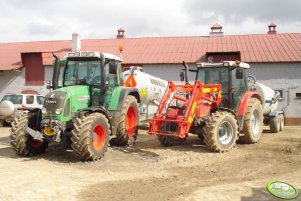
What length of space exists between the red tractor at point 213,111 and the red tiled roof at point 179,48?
36.9ft

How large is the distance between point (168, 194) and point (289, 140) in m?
8.00

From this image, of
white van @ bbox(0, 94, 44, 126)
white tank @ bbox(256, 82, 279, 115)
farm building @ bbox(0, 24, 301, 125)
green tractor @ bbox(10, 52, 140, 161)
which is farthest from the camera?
farm building @ bbox(0, 24, 301, 125)

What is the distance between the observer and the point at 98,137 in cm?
940

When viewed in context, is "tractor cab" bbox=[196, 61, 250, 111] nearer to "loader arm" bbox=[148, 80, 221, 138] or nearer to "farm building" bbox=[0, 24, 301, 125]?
"loader arm" bbox=[148, 80, 221, 138]

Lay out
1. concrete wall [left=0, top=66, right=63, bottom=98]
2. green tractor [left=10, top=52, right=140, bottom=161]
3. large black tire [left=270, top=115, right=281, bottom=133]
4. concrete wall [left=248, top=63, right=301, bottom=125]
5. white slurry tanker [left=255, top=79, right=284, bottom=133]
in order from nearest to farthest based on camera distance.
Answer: green tractor [left=10, top=52, right=140, bottom=161], white slurry tanker [left=255, top=79, right=284, bottom=133], large black tire [left=270, top=115, right=281, bottom=133], concrete wall [left=248, top=63, right=301, bottom=125], concrete wall [left=0, top=66, right=63, bottom=98]

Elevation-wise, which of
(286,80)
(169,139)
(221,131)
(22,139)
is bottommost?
(169,139)

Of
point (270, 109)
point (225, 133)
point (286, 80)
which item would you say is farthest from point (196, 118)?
point (286, 80)

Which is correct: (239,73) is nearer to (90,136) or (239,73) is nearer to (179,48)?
(90,136)

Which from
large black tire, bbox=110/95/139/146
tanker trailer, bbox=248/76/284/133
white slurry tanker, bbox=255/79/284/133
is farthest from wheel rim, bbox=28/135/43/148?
white slurry tanker, bbox=255/79/284/133

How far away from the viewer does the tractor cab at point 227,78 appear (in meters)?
11.8

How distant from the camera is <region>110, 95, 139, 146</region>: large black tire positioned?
34.9ft

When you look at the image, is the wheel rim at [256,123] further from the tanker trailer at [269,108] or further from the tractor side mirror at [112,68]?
the tractor side mirror at [112,68]

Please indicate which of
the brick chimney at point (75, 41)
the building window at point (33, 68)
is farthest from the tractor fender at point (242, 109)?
the building window at point (33, 68)

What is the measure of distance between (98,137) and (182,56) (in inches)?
625
